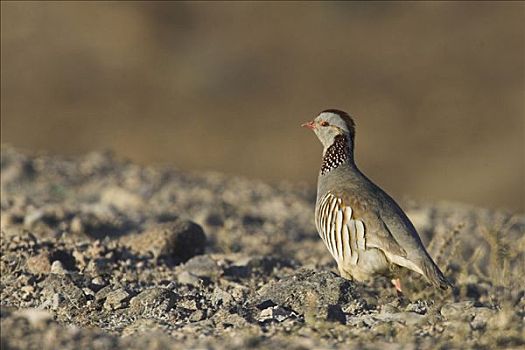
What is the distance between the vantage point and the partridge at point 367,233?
6172 millimetres

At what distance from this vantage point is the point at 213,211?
418 inches

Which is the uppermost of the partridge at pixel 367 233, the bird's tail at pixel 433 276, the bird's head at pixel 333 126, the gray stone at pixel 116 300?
the bird's head at pixel 333 126

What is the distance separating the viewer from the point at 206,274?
24.5 feet

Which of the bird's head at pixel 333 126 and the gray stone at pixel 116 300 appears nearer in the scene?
the gray stone at pixel 116 300

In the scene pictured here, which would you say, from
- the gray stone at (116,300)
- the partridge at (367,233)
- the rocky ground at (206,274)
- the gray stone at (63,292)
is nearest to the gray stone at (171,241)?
the rocky ground at (206,274)

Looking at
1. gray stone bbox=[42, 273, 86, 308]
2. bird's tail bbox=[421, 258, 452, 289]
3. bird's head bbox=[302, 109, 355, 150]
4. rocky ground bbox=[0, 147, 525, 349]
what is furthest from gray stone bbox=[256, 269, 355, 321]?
bird's head bbox=[302, 109, 355, 150]

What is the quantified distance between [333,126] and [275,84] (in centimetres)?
2401

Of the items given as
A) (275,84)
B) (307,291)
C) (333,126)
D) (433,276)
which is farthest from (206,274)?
(275,84)

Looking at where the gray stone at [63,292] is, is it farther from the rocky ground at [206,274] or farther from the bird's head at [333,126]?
the bird's head at [333,126]

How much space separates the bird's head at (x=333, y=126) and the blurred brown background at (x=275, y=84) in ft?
49.9

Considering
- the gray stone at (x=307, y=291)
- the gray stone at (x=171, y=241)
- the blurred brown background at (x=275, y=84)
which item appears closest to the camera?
the gray stone at (x=307, y=291)

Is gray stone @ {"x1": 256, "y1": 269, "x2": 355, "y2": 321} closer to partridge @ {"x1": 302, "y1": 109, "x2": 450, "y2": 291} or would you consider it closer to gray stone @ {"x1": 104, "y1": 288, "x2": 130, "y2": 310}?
partridge @ {"x1": 302, "y1": 109, "x2": 450, "y2": 291}

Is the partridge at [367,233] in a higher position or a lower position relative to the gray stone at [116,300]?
higher

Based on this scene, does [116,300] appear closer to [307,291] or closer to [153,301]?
[153,301]
